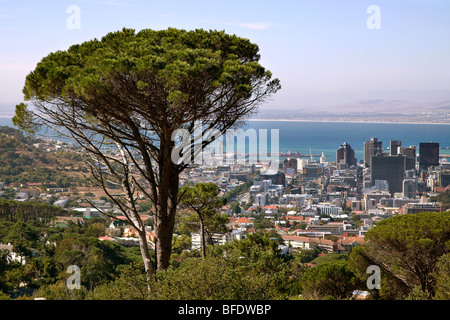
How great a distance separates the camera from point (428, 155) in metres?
56.0

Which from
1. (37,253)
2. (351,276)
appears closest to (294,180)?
(37,253)

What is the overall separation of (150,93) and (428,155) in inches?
2280

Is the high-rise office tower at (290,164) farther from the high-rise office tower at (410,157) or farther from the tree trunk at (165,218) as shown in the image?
the tree trunk at (165,218)

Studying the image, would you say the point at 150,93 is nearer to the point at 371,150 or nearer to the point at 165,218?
the point at 165,218

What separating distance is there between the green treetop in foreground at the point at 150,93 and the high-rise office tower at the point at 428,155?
5608 centimetres

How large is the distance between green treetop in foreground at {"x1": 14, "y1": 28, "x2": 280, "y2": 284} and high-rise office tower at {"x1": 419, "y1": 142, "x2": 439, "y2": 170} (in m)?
56.1

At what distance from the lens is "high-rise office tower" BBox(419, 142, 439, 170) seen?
5541cm

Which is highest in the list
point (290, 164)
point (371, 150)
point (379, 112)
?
point (379, 112)

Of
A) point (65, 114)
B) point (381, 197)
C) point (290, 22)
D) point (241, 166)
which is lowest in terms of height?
point (381, 197)

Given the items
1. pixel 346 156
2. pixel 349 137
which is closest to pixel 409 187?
pixel 346 156

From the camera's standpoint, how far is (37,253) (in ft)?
54.7
